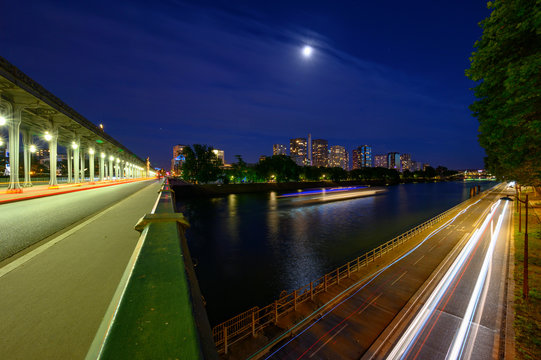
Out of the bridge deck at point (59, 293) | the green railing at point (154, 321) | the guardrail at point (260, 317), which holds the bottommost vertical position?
the guardrail at point (260, 317)

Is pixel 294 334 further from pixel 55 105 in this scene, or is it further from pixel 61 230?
pixel 55 105

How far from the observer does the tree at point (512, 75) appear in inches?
296

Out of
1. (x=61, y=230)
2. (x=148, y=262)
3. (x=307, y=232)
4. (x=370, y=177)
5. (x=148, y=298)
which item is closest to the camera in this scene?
(x=148, y=298)

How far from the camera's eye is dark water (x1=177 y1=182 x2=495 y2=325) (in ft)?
53.1

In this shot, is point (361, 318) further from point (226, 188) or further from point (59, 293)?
point (226, 188)

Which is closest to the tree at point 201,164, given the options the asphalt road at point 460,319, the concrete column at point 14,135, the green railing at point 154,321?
the concrete column at point 14,135

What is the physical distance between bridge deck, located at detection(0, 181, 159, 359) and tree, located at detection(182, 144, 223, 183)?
258 ft

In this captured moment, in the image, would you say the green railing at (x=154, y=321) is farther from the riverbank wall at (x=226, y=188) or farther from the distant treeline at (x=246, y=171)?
the distant treeline at (x=246, y=171)

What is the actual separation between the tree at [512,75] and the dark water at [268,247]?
13.4 meters

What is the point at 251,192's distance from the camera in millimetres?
87000

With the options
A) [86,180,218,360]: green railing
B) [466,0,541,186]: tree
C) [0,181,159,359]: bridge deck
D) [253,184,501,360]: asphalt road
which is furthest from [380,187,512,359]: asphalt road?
[0,181,159,359]: bridge deck

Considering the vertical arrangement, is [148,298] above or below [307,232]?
above

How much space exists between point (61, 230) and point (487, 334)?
1566 cm

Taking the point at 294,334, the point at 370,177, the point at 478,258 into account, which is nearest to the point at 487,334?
the point at 294,334
